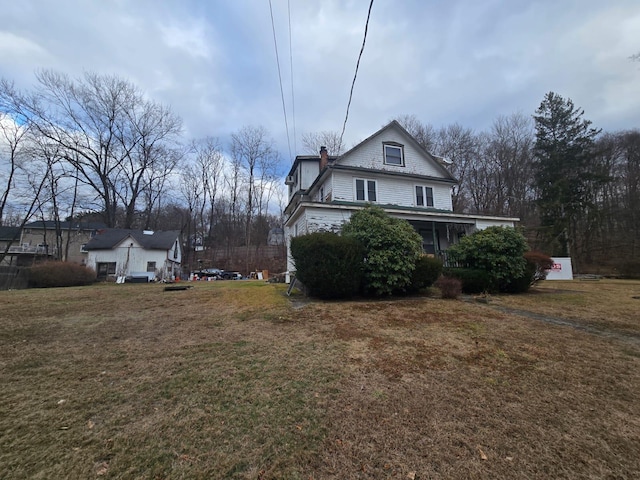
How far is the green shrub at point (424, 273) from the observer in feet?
30.0

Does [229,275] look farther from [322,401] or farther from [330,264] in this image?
[322,401]

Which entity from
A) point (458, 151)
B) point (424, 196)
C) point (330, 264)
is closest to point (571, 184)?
point (458, 151)

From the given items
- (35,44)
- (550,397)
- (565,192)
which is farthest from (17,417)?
(565,192)

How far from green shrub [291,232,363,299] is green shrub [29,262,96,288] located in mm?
18617

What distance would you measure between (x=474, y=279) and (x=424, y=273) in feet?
7.61

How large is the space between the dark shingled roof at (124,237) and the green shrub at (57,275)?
20.7ft

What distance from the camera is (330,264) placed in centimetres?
809

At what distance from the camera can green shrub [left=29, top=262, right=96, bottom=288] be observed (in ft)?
55.9

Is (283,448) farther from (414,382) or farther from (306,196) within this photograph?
(306,196)

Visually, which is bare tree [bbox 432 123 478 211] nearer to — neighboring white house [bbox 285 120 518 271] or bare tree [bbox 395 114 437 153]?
bare tree [bbox 395 114 437 153]

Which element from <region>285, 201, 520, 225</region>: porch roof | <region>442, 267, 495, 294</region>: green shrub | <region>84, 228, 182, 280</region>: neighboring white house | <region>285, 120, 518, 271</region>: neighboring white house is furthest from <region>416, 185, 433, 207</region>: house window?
<region>84, 228, 182, 280</region>: neighboring white house

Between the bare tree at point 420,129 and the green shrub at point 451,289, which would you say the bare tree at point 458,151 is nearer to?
the bare tree at point 420,129

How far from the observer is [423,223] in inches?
622

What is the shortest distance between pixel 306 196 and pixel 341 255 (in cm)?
1217
